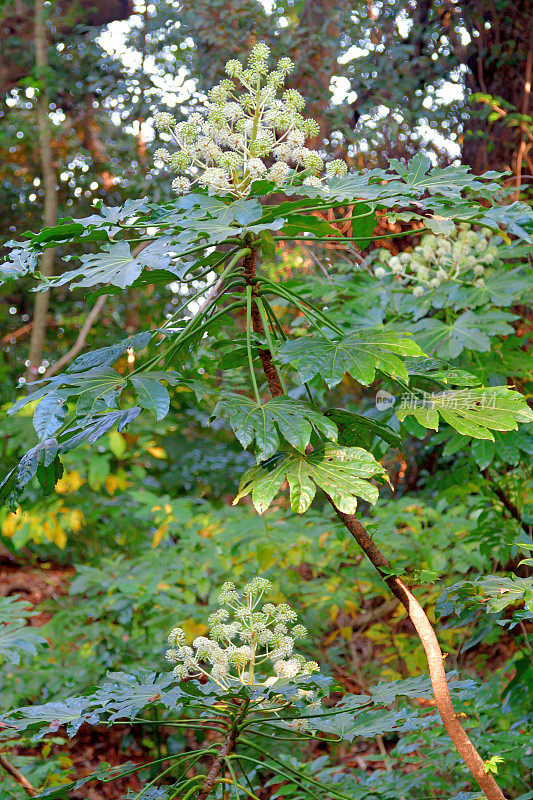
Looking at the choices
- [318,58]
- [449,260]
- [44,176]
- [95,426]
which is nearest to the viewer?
[95,426]

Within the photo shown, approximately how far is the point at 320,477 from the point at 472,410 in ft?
0.77

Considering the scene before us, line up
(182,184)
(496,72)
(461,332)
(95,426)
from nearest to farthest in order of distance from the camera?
(95,426)
(182,184)
(461,332)
(496,72)

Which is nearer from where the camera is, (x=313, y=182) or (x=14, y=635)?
(x=313, y=182)

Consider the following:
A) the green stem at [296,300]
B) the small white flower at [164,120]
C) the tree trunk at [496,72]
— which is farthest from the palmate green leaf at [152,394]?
the tree trunk at [496,72]

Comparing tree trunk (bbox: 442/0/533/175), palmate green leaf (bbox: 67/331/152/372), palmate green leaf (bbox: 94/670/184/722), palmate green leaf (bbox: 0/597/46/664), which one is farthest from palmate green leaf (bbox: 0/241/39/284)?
tree trunk (bbox: 442/0/533/175)

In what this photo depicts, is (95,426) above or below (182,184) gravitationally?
below

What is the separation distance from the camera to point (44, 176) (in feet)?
13.6

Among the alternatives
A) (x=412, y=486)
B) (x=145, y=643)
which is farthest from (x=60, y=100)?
(x=145, y=643)

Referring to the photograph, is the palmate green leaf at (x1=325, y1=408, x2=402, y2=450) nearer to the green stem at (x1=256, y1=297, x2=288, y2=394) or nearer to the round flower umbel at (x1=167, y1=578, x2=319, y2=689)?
the green stem at (x1=256, y1=297, x2=288, y2=394)

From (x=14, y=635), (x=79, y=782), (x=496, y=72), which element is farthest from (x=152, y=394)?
(x=496, y=72)

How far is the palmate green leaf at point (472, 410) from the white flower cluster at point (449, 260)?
2.80 feet

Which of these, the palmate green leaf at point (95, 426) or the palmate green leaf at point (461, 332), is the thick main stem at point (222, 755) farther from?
the palmate green leaf at point (461, 332)

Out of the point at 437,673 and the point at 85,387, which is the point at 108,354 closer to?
the point at 85,387

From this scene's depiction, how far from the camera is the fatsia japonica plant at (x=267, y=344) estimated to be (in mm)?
785
